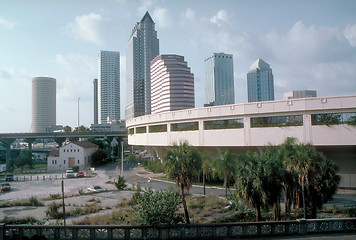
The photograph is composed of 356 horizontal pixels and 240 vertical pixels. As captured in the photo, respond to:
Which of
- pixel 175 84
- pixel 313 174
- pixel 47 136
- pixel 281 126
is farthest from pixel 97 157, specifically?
pixel 175 84

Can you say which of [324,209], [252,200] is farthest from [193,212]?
[324,209]

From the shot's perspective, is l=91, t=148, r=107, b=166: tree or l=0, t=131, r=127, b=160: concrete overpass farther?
l=0, t=131, r=127, b=160: concrete overpass

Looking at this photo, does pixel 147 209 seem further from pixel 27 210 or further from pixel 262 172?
pixel 27 210

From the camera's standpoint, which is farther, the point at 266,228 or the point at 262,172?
the point at 262,172

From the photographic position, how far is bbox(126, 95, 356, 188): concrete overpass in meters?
23.7

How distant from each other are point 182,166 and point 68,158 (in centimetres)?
5223

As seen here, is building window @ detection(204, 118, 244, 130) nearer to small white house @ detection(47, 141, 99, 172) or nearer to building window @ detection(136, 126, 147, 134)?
building window @ detection(136, 126, 147, 134)

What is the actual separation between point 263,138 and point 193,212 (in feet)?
40.9

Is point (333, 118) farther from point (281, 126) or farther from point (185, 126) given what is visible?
point (185, 126)

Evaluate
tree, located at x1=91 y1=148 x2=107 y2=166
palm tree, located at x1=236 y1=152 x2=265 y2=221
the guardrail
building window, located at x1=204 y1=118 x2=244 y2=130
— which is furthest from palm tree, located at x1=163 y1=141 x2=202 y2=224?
tree, located at x1=91 y1=148 x2=107 y2=166

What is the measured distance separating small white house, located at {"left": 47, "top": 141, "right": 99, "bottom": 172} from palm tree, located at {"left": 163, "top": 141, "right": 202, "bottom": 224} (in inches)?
1935

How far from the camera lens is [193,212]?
18.6 metres

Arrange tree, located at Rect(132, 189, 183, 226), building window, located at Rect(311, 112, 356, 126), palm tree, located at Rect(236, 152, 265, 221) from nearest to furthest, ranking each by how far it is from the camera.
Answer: tree, located at Rect(132, 189, 183, 226)
palm tree, located at Rect(236, 152, 265, 221)
building window, located at Rect(311, 112, 356, 126)

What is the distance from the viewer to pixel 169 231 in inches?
455
